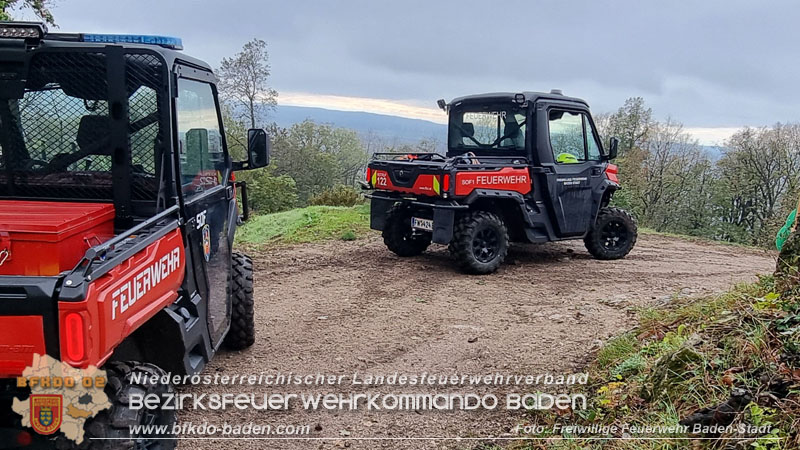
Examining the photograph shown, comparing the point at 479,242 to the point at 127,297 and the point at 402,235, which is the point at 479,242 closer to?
the point at 402,235

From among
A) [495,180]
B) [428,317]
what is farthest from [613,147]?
[428,317]

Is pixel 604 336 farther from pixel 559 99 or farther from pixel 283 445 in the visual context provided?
pixel 559 99

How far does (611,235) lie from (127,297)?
309 inches

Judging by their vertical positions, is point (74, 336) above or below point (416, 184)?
below

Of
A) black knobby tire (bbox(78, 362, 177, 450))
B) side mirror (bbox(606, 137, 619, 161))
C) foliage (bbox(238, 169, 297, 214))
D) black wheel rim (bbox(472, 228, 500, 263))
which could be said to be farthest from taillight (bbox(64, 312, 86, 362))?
foliage (bbox(238, 169, 297, 214))

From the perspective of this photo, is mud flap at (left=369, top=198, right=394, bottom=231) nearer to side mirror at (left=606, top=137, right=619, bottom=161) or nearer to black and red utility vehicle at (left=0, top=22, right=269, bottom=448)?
side mirror at (left=606, top=137, right=619, bottom=161)

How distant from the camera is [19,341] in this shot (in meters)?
2.21

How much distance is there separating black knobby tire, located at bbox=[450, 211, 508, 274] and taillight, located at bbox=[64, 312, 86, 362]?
5652 mm

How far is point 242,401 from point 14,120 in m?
2.16

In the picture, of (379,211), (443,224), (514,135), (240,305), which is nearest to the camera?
(240,305)

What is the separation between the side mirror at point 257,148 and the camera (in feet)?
14.2

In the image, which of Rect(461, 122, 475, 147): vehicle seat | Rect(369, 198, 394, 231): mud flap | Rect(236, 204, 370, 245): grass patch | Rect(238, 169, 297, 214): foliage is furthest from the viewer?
Rect(238, 169, 297, 214): foliage

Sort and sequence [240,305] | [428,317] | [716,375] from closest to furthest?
1. [716,375]
2. [240,305]
3. [428,317]

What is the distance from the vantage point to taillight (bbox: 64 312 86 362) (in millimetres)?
2172
